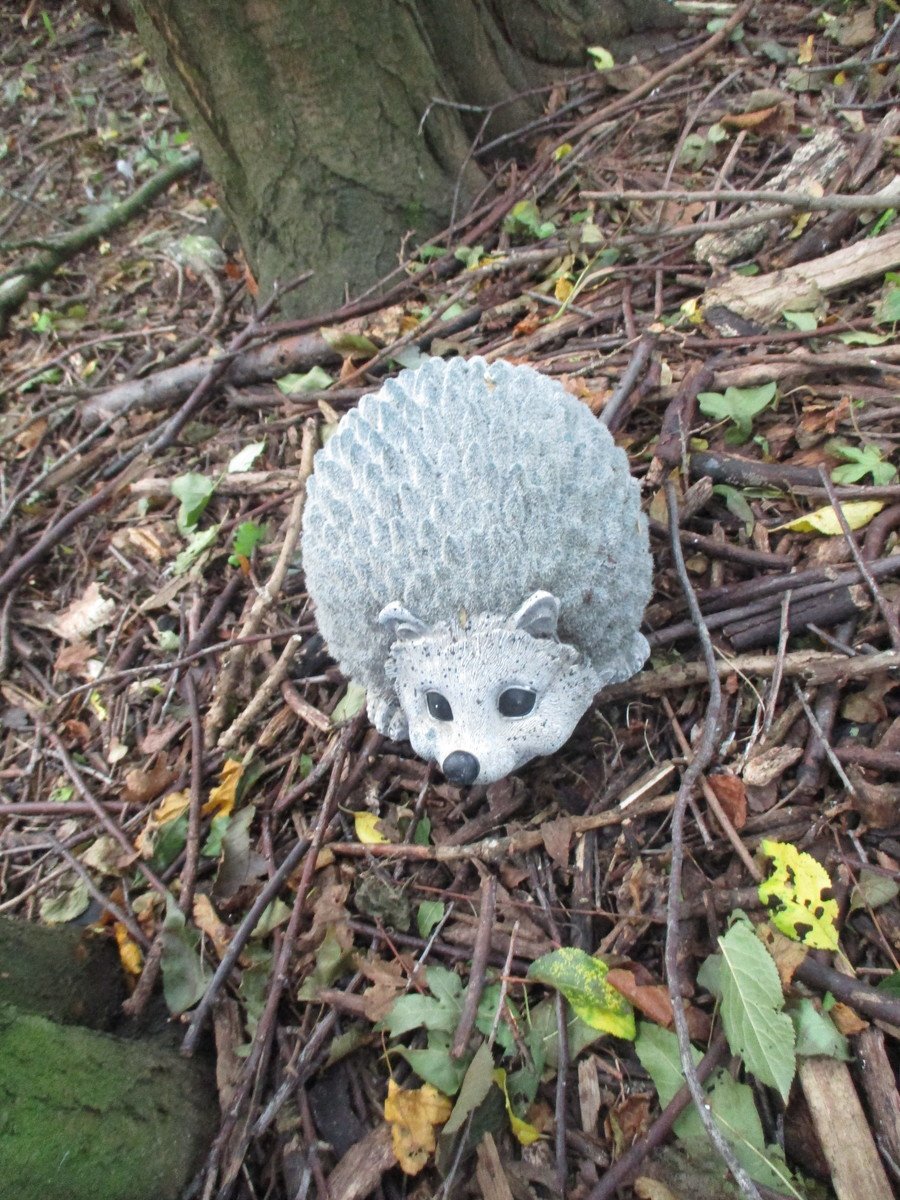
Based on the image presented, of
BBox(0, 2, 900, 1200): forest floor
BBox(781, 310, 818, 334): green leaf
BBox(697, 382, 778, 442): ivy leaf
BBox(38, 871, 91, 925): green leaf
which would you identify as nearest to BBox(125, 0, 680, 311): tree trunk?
BBox(0, 2, 900, 1200): forest floor

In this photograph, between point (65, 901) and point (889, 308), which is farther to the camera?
point (889, 308)

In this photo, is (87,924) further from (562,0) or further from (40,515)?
(562,0)

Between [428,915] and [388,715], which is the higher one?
[388,715]

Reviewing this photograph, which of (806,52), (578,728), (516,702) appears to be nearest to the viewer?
(516,702)

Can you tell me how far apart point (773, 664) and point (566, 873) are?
81cm

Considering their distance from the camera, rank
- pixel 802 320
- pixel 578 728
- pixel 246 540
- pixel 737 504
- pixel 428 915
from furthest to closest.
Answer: pixel 246 540
pixel 802 320
pixel 737 504
pixel 578 728
pixel 428 915

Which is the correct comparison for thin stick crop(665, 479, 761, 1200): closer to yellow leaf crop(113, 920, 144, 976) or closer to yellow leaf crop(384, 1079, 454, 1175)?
yellow leaf crop(384, 1079, 454, 1175)

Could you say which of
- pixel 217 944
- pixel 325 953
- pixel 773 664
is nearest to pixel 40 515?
pixel 217 944

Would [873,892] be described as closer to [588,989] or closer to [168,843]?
[588,989]

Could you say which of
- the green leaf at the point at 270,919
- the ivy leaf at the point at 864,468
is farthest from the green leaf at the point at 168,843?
the ivy leaf at the point at 864,468

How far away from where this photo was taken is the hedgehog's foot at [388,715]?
7.57 ft

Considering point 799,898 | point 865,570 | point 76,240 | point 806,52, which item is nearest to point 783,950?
point 799,898

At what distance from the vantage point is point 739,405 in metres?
2.85

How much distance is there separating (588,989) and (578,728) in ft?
2.41
